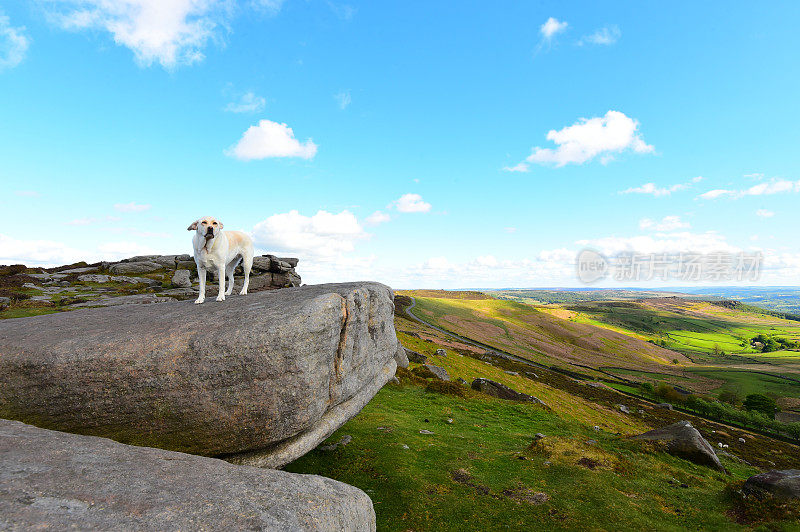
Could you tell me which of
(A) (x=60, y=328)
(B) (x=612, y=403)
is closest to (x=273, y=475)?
(A) (x=60, y=328)

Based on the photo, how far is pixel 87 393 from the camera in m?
9.27

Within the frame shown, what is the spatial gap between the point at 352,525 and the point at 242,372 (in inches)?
190

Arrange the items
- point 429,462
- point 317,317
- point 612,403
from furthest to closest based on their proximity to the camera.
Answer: point 612,403
point 429,462
point 317,317

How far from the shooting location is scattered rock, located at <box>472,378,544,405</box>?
127 ft

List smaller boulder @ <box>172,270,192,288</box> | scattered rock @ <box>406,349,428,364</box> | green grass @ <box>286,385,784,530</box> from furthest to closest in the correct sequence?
1. smaller boulder @ <box>172,270,192,288</box>
2. scattered rock @ <box>406,349,428,364</box>
3. green grass @ <box>286,385,784,530</box>

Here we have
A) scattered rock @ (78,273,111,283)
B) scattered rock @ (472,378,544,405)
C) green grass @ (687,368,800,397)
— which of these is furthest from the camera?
green grass @ (687,368,800,397)

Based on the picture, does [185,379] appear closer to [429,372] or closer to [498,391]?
[429,372]

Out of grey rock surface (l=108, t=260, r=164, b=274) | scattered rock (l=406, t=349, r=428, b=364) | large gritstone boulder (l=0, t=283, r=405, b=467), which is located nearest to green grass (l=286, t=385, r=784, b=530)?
large gritstone boulder (l=0, t=283, r=405, b=467)

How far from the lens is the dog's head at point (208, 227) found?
40.6 feet

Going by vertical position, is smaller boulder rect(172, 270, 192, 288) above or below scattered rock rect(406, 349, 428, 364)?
above

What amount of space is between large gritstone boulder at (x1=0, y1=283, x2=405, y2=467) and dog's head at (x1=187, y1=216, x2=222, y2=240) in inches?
132

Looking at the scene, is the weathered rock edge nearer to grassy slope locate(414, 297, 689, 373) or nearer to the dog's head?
the dog's head

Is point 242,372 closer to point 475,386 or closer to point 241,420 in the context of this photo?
point 241,420

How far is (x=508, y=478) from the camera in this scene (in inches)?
647
